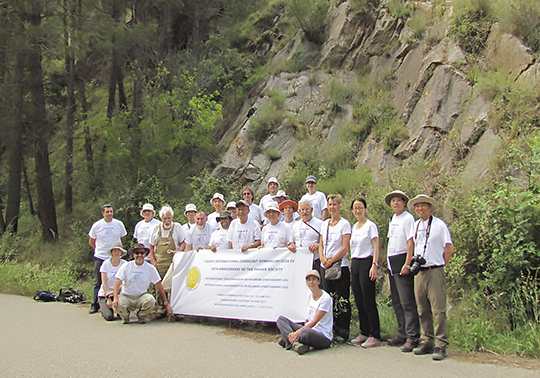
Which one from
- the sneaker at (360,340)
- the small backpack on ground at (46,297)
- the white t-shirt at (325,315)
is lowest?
the small backpack on ground at (46,297)

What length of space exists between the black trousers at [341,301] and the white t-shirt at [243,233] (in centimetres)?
165

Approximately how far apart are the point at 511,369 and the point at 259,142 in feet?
42.1

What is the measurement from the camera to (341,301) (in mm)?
6094

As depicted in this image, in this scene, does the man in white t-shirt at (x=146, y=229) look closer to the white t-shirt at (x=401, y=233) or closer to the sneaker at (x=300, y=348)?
the sneaker at (x=300, y=348)

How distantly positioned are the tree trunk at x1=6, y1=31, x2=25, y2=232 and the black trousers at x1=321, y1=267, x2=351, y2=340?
56.5ft

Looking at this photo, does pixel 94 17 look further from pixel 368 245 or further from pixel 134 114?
pixel 368 245

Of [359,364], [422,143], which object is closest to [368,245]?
[359,364]

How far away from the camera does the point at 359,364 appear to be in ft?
16.0

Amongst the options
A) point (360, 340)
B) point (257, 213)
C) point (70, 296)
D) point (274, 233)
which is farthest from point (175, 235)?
point (360, 340)

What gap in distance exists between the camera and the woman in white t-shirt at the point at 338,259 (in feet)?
20.1

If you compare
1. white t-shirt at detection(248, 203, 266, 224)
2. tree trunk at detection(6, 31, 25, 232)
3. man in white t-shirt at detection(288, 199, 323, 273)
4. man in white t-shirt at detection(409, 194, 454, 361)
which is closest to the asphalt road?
man in white t-shirt at detection(409, 194, 454, 361)

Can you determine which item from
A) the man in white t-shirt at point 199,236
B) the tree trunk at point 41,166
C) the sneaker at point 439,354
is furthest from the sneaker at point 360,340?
the tree trunk at point 41,166

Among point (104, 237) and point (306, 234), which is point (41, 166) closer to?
point (104, 237)

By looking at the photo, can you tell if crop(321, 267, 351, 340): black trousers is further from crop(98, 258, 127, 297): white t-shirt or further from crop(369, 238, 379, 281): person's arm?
crop(98, 258, 127, 297): white t-shirt
